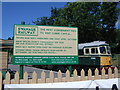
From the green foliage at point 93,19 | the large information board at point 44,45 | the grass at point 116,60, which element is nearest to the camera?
the large information board at point 44,45

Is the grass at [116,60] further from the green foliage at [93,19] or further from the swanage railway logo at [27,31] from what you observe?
the swanage railway logo at [27,31]

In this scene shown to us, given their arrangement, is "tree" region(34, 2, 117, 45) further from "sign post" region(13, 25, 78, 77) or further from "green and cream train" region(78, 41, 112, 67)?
"sign post" region(13, 25, 78, 77)

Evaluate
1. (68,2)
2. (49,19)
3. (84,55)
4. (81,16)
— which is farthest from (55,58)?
(49,19)

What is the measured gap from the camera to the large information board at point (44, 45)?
3.87 metres

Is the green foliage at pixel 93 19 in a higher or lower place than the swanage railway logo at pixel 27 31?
Answer: higher

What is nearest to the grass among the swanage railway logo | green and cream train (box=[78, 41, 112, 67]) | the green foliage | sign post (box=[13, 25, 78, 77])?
the green foliage

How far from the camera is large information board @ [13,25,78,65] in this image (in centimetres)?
387

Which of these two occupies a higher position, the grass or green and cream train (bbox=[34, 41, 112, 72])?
green and cream train (bbox=[34, 41, 112, 72])

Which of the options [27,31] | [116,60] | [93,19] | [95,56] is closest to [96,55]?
[95,56]

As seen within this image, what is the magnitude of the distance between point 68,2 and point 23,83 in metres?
26.5

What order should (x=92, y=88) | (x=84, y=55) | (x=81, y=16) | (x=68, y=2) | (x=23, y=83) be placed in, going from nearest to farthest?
(x=23, y=83), (x=92, y=88), (x=84, y=55), (x=81, y=16), (x=68, y=2)

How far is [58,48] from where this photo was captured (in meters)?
4.13

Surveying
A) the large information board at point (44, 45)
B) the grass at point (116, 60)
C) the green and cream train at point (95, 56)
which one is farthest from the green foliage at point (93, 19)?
the large information board at point (44, 45)

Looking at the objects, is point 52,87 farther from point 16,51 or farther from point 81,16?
point 81,16
